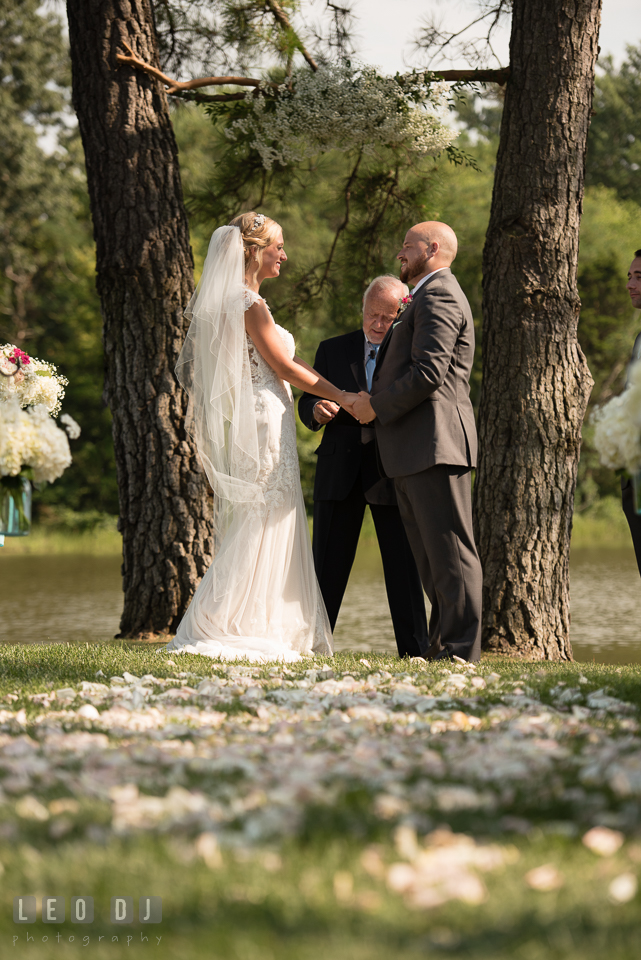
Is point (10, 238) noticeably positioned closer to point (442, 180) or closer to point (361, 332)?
point (442, 180)

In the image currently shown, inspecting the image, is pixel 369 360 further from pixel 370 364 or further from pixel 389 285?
pixel 389 285

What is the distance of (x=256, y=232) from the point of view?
4848mm

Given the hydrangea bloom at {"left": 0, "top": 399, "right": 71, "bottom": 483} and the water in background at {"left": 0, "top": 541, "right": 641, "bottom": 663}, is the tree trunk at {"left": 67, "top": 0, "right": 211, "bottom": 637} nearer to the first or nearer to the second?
the water in background at {"left": 0, "top": 541, "right": 641, "bottom": 663}

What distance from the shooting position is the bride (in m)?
4.73

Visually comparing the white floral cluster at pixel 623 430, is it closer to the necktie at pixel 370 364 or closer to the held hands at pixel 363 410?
the held hands at pixel 363 410

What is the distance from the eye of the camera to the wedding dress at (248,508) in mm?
4715

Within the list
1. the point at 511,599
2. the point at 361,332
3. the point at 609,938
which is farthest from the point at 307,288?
the point at 609,938

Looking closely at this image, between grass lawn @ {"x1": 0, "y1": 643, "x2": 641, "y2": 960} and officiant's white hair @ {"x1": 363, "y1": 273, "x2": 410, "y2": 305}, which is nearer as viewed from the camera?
grass lawn @ {"x1": 0, "y1": 643, "x2": 641, "y2": 960}

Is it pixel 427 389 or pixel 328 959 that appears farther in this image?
pixel 427 389

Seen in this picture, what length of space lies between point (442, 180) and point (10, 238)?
20662mm

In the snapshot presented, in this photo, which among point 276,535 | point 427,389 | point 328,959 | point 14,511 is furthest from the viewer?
point 276,535

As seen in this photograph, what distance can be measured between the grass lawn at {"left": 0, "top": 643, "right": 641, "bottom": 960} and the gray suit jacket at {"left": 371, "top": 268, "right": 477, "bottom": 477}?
1.66 m

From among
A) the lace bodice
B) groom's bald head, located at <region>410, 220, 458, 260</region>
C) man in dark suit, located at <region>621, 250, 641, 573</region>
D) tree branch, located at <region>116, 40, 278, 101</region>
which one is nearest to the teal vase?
the lace bodice

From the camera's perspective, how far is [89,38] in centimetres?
598
